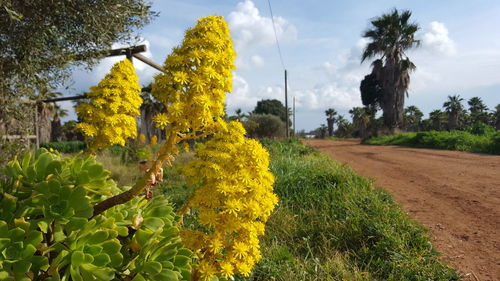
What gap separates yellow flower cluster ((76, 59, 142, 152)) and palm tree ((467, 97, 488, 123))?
54899mm

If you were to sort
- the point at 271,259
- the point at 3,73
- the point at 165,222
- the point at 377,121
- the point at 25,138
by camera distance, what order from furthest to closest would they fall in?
the point at 377,121 → the point at 25,138 → the point at 3,73 → the point at 271,259 → the point at 165,222

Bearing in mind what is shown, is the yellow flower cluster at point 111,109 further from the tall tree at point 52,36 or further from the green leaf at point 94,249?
the tall tree at point 52,36

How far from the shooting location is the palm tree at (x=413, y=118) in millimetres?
56009

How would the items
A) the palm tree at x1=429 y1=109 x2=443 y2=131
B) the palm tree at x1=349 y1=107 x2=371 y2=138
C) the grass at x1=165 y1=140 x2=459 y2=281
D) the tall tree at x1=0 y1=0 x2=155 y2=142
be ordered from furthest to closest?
the palm tree at x1=429 y1=109 x2=443 y2=131 < the palm tree at x1=349 y1=107 x2=371 y2=138 < the tall tree at x1=0 y1=0 x2=155 y2=142 < the grass at x1=165 y1=140 x2=459 y2=281

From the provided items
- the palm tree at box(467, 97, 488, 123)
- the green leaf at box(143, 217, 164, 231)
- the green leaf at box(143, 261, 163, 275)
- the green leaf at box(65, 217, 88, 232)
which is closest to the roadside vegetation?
the green leaf at box(143, 217, 164, 231)

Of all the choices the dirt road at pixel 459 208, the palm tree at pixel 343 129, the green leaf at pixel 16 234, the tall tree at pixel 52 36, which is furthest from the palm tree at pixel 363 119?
the green leaf at pixel 16 234

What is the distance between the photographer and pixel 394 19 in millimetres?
30281

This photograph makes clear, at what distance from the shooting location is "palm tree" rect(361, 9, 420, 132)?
2995 cm

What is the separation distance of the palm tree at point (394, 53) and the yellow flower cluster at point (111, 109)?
29690mm

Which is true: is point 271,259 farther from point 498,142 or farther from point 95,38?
point 498,142

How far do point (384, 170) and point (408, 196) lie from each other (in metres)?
3.62

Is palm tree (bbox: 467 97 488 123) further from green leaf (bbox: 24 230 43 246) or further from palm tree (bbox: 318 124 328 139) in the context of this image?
green leaf (bbox: 24 230 43 246)

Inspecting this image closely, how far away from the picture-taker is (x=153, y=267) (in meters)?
1.93

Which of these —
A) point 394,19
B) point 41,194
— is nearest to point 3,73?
point 41,194
